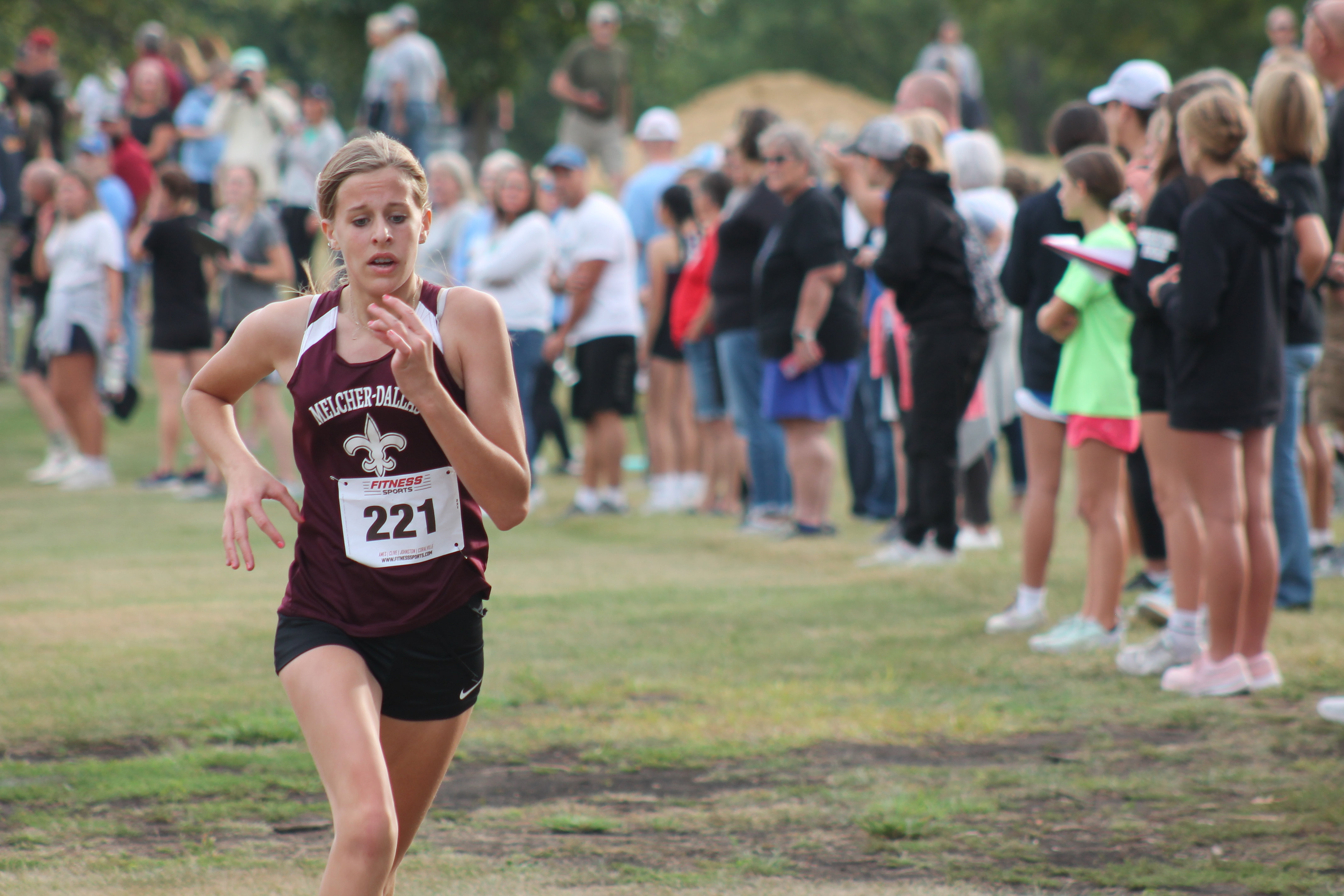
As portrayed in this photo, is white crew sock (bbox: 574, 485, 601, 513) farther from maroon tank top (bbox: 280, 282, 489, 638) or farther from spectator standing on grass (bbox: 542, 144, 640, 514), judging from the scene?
maroon tank top (bbox: 280, 282, 489, 638)

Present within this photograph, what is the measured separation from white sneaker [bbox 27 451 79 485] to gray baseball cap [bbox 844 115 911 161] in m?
7.65

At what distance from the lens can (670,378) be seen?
37.4 ft

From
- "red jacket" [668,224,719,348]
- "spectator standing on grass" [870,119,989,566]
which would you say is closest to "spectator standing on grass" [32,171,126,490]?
"red jacket" [668,224,719,348]

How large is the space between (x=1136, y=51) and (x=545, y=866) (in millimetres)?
39679

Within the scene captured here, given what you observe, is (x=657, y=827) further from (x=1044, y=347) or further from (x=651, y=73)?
(x=651, y=73)

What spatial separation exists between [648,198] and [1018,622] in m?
6.75

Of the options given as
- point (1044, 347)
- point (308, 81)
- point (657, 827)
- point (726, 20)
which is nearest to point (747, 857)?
point (657, 827)

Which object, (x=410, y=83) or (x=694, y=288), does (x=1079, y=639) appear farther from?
(x=410, y=83)

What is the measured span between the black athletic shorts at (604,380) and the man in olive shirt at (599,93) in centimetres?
716

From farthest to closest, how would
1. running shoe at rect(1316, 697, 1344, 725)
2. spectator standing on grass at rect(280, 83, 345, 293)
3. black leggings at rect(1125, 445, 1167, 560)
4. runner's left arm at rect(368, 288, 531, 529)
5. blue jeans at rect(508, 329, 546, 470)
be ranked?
spectator standing on grass at rect(280, 83, 345, 293) → blue jeans at rect(508, 329, 546, 470) → black leggings at rect(1125, 445, 1167, 560) → running shoe at rect(1316, 697, 1344, 725) → runner's left arm at rect(368, 288, 531, 529)

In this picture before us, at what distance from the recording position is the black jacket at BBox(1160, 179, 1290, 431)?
5.43 metres

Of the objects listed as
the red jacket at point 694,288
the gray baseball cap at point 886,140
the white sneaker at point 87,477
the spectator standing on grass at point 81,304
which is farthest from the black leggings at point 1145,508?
the white sneaker at point 87,477

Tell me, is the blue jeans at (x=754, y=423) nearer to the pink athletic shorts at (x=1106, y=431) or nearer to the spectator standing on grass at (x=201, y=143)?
the pink athletic shorts at (x=1106, y=431)

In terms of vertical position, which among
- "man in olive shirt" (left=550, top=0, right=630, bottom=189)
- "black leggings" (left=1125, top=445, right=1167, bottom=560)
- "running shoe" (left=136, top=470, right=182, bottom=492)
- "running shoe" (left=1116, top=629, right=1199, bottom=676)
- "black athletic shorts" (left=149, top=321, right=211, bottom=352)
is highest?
"man in olive shirt" (left=550, top=0, right=630, bottom=189)
